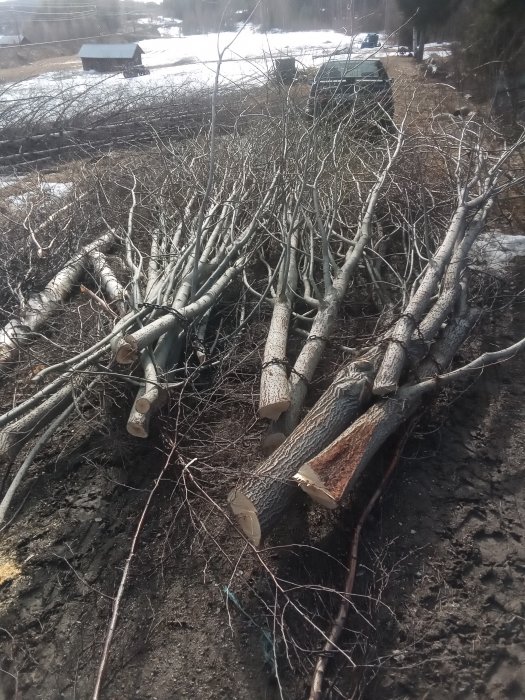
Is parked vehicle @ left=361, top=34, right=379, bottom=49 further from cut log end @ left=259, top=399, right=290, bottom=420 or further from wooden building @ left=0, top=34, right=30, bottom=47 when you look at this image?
wooden building @ left=0, top=34, right=30, bottom=47

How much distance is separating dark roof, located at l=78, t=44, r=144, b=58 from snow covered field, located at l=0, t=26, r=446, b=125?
614 millimetres

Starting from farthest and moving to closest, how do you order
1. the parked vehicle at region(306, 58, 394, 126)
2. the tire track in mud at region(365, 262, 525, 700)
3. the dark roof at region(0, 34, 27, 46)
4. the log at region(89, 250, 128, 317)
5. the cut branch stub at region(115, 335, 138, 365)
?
the dark roof at region(0, 34, 27, 46) < the parked vehicle at region(306, 58, 394, 126) < the log at region(89, 250, 128, 317) < the cut branch stub at region(115, 335, 138, 365) < the tire track in mud at region(365, 262, 525, 700)

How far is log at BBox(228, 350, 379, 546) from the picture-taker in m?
3.08

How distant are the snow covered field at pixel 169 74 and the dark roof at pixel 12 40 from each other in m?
3.92

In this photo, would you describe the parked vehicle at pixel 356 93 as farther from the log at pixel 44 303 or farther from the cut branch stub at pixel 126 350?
the cut branch stub at pixel 126 350

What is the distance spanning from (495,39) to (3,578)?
36.9 feet

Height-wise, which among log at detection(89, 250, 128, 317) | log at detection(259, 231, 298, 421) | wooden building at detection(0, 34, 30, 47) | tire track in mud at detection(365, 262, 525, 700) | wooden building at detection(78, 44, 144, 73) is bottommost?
tire track in mud at detection(365, 262, 525, 700)

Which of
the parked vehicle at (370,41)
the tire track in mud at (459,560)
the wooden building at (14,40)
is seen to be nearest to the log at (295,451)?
the tire track in mud at (459,560)

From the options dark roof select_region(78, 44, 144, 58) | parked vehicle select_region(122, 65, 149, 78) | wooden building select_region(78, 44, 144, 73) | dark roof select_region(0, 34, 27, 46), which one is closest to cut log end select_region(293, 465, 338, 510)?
parked vehicle select_region(122, 65, 149, 78)

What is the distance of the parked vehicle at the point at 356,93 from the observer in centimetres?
674

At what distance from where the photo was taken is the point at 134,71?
17047mm

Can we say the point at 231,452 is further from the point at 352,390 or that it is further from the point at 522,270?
the point at 522,270

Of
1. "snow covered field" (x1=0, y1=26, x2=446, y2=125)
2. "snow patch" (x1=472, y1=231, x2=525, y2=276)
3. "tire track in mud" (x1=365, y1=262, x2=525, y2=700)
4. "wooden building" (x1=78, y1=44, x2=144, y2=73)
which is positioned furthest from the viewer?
"wooden building" (x1=78, y1=44, x2=144, y2=73)

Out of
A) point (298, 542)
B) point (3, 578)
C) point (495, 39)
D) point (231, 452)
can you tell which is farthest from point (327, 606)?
point (495, 39)
